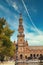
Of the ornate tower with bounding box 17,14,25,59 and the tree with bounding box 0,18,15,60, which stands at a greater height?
the ornate tower with bounding box 17,14,25,59

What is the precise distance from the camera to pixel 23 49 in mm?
130125

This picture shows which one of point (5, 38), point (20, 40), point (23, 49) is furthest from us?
point (23, 49)

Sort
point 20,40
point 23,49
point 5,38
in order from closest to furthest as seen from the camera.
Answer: point 5,38, point 20,40, point 23,49

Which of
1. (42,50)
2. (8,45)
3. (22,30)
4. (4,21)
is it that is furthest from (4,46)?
(42,50)

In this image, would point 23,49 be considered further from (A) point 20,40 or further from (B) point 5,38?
(B) point 5,38

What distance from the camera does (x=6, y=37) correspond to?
51562mm

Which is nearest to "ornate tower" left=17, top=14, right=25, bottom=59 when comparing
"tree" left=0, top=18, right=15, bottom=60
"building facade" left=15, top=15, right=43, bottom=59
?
"building facade" left=15, top=15, right=43, bottom=59

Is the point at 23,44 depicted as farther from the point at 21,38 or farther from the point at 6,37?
the point at 6,37

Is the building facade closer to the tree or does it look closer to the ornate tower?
the ornate tower

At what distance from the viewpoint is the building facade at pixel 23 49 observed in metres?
126

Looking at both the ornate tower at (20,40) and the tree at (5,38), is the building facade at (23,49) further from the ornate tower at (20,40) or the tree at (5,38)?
the tree at (5,38)

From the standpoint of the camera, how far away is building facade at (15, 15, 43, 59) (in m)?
126

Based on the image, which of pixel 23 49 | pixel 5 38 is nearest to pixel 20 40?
pixel 23 49

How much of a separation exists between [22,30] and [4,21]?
73.3 metres
